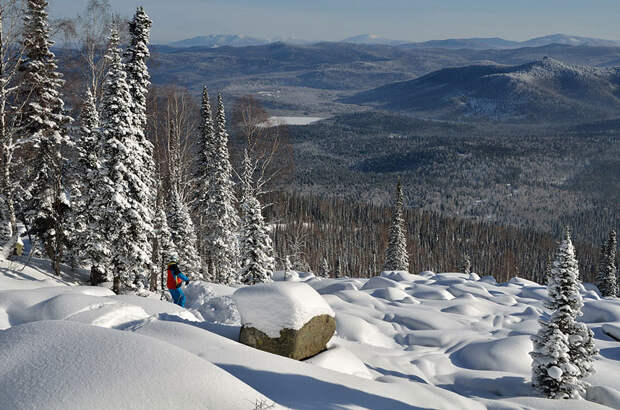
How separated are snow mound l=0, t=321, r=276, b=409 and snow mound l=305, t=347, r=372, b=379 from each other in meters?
4.33

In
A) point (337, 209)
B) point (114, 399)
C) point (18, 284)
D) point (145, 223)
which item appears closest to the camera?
point (114, 399)

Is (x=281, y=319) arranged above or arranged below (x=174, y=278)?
above

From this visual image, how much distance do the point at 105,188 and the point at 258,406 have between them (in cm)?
1630

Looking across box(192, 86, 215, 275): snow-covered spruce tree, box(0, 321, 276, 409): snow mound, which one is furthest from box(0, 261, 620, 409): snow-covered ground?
box(192, 86, 215, 275): snow-covered spruce tree

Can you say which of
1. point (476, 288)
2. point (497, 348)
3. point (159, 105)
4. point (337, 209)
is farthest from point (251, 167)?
point (337, 209)

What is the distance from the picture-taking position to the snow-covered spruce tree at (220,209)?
107 ft

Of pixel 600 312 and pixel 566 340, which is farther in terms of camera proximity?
pixel 600 312

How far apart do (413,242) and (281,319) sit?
320 ft

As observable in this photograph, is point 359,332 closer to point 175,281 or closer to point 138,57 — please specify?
point 175,281

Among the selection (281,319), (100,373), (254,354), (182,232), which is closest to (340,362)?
(281,319)

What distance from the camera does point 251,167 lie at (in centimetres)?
2959

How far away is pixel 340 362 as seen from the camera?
10.5 m

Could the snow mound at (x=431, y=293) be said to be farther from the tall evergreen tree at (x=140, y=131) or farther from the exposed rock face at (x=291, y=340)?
the exposed rock face at (x=291, y=340)

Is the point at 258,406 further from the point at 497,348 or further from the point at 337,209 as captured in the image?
the point at 337,209
